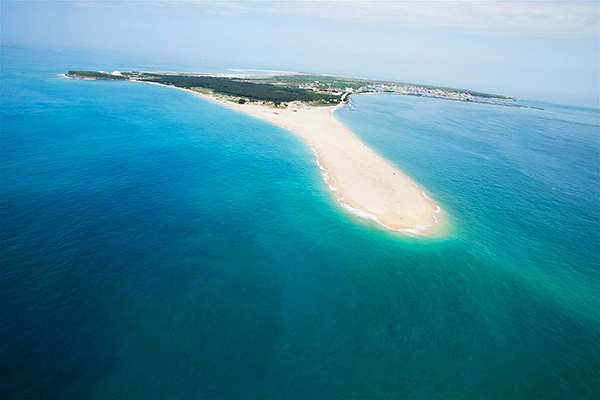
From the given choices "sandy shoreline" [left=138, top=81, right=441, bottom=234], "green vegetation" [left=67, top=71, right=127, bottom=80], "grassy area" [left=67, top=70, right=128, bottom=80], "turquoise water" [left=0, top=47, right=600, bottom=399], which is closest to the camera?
"turquoise water" [left=0, top=47, right=600, bottom=399]

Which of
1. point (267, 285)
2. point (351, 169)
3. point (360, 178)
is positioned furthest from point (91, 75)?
Answer: point (267, 285)

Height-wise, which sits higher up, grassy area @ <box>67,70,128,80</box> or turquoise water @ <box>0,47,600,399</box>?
grassy area @ <box>67,70,128,80</box>

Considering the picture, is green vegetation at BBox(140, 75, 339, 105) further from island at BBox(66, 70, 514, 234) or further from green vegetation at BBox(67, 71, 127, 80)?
green vegetation at BBox(67, 71, 127, 80)

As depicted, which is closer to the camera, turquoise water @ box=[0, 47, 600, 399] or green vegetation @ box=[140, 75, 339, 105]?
turquoise water @ box=[0, 47, 600, 399]

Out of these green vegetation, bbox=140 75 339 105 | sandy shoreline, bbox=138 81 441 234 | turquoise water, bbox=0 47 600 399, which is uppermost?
green vegetation, bbox=140 75 339 105

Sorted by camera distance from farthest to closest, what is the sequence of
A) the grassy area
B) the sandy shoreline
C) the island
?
the grassy area
the island
the sandy shoreline

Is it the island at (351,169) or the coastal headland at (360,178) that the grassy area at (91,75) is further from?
the coastal headland at (360,178)

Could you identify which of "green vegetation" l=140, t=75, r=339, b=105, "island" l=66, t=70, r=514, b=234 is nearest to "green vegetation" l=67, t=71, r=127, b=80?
"green vegetation" l=140, t=75, r=339, b=105

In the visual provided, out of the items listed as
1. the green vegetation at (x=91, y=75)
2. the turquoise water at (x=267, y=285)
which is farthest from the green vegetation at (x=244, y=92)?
the turquoise water at (x=267, y=285)

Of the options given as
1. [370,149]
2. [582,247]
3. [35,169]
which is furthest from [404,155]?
[35,169]
